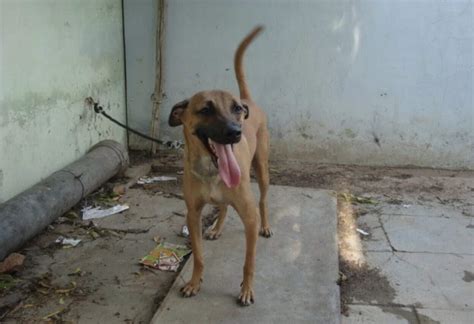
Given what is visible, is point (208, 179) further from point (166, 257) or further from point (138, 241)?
point (138, 241)

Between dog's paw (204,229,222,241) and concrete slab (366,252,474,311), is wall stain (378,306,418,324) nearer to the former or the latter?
concrete slab (366,252,474,311)

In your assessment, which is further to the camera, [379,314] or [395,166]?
[395,166]

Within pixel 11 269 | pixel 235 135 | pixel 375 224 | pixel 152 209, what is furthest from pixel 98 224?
pixel 375 224

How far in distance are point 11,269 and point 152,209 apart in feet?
5.00

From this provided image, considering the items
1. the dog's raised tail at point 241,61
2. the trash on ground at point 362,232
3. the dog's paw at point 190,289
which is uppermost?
Result: the dog's raised tail at point 241,61

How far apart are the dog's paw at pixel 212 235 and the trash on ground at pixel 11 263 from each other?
55.6 inches

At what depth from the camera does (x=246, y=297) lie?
3.22 metres

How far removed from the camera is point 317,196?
16.7 feet

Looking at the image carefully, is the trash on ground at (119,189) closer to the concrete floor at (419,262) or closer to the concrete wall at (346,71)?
the concrete wall at (346,71)

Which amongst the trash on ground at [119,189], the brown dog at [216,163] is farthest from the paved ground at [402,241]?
the trash on ground at [119,189]

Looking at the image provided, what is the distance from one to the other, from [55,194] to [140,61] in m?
2.54

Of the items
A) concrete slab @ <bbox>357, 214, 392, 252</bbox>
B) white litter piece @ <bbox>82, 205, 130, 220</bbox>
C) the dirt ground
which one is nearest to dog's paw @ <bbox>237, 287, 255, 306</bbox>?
the dirt ground

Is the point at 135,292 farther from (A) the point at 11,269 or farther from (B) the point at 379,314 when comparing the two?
(B) the point at 379,314

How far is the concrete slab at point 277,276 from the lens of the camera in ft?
10.2
